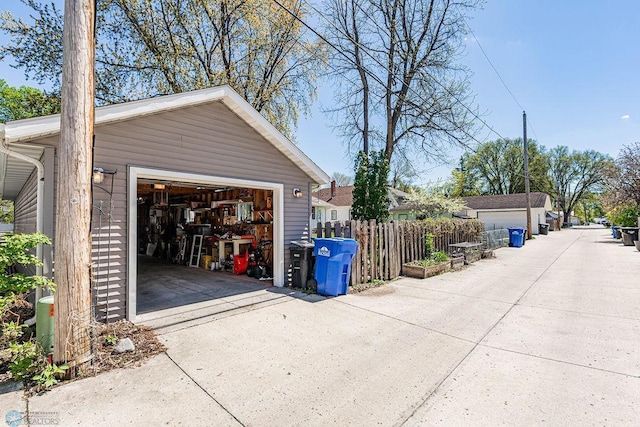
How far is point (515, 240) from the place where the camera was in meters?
18.2

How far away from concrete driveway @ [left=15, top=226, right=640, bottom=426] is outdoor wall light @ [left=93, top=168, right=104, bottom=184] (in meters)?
2.58

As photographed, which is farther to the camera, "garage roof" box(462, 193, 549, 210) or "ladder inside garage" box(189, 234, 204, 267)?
"garage roof" box(462, 193, 549, 210)

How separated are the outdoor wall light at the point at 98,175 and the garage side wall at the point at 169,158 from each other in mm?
140

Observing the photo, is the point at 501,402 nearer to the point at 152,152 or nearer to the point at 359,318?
the point at 359,318

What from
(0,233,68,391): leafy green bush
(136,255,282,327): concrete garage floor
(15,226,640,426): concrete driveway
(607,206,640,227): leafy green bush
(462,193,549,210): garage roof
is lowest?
(15,226,640,426): concrete driveway

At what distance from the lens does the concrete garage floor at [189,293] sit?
537 cm

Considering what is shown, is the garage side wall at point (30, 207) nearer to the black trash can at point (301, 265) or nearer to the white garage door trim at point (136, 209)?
the white garage door trim at point (136, 209)

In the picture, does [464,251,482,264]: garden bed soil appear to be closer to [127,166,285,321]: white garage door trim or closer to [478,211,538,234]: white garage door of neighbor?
[127,166,285,321]: white garage door trim

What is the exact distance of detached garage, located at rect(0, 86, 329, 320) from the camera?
4.52m

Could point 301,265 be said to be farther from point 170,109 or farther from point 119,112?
point 119,112

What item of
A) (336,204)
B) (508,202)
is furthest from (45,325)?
(508,202)

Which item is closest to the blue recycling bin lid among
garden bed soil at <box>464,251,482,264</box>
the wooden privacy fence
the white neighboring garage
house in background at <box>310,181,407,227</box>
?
the wooden privacy fence

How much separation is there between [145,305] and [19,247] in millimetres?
2812

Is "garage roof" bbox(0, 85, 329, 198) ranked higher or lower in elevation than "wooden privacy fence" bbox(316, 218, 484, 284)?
higher
